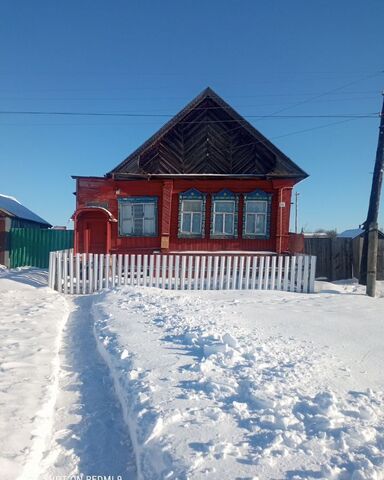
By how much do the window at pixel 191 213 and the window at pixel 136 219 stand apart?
3.79 ft

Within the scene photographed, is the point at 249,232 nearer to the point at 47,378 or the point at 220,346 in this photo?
the point at 220,346

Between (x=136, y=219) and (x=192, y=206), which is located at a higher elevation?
(x=192, y=206)

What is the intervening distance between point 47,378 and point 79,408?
0.70 meters

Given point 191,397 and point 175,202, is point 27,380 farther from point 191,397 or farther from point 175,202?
point 175,202

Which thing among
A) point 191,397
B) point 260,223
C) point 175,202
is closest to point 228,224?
point 260,223

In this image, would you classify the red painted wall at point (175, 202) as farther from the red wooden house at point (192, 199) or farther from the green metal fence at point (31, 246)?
the green metal fence at point (31, 246)

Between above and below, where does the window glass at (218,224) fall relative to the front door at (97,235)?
above

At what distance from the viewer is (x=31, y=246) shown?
15.0m

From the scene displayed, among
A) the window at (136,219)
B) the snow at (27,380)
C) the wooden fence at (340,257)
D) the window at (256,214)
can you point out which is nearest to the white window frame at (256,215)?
the window at (256,214)

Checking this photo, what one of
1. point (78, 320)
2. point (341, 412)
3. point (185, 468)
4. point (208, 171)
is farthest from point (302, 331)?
point (208, 171)

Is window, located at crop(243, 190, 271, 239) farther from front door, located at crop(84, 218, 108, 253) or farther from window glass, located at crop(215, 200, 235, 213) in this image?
front door, located at crop(84, 218, 108, 253)

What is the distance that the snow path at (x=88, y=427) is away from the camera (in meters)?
2.17

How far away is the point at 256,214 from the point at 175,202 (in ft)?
11.1

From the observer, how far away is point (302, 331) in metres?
4.82
